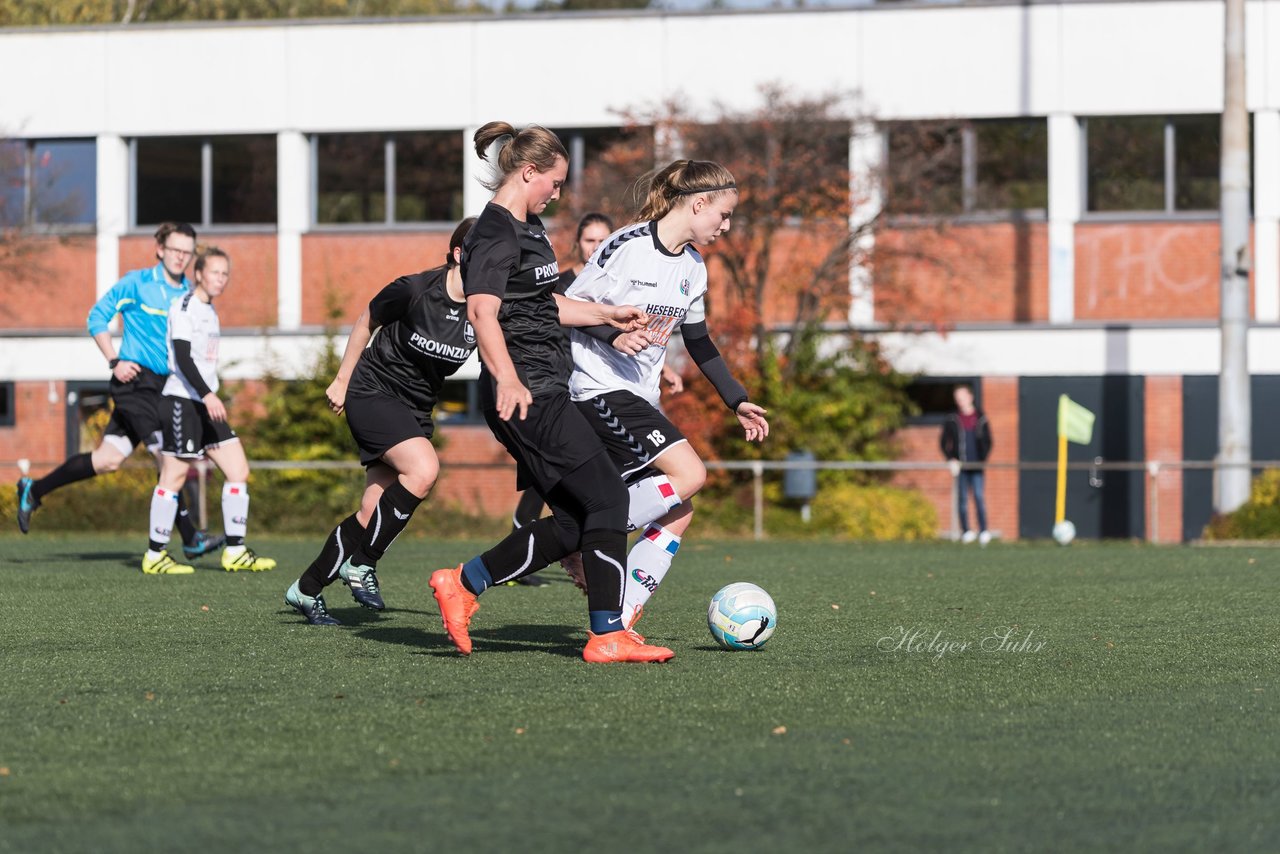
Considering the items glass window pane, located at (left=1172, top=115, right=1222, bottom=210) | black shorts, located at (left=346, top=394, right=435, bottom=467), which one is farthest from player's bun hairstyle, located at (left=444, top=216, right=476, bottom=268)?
glass window pane, located at (left=1172, top=115, right=1222, bottom=210)

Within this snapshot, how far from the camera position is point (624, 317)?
6719mm

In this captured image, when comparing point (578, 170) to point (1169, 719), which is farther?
point (578, 170)

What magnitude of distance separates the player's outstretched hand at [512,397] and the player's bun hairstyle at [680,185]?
1318 mm

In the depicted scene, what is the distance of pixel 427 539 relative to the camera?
61.9 feet

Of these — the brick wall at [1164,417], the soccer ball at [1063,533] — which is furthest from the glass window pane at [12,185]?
the brick wall at [1164,417]

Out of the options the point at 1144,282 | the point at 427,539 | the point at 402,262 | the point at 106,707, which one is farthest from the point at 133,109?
the point at 106,707

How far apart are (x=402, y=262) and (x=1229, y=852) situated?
2302 centimetres

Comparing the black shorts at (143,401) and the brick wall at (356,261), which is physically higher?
the brick wall at (356,261)

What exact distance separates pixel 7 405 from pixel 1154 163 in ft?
55.3

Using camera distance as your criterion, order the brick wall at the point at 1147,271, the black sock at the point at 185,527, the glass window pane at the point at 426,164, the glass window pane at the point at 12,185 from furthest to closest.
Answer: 1. the glass window pane at the point at 426,164
2. the glass window pane at the point at 12,185
3. the brick wall at the point at 1147,271
4. the black sock at the point at 185,527

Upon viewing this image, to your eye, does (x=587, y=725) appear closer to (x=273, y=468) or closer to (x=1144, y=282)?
(x=273, y=468)

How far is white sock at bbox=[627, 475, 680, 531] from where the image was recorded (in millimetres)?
7262

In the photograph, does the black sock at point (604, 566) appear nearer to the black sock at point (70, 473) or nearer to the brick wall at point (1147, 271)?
the black sock at point (70, 473)

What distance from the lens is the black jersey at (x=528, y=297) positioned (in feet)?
21.3
